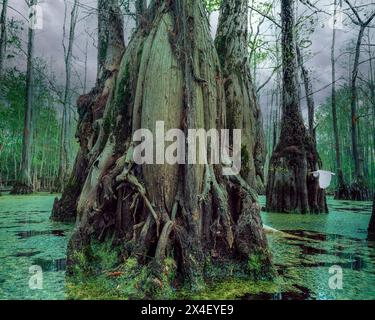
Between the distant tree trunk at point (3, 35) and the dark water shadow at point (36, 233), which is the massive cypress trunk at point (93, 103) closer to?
the dark water shadow at point (36, 233)

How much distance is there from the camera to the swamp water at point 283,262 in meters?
2.99

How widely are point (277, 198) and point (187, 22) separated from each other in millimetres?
7362

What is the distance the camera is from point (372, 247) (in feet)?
16.6

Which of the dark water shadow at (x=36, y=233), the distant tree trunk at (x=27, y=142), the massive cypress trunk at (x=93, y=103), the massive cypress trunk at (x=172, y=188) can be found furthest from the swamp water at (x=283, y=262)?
the distant tree trunk at (x=27, y=142)

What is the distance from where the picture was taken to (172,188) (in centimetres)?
353

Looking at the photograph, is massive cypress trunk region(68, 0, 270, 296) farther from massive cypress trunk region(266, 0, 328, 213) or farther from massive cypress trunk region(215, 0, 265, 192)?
massive cypress trunk region(266, 0, 328, 213)

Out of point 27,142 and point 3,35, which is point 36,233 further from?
point 27,142

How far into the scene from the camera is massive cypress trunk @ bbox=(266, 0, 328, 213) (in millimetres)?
10117

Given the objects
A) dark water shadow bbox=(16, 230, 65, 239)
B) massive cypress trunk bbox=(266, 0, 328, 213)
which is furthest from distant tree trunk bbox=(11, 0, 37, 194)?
dark water shadow bbox=(16, 230, 65, 239)

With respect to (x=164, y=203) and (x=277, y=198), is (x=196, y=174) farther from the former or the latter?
(x=277, y=198)

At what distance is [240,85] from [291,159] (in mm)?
5484

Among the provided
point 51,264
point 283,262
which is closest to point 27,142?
point 51,264
